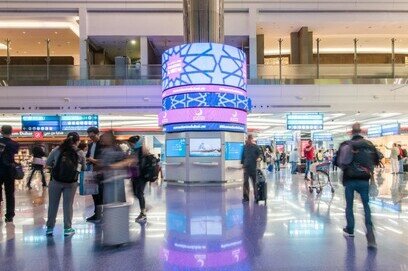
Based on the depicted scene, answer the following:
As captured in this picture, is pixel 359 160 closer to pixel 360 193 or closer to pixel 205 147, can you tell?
pixel 360 193

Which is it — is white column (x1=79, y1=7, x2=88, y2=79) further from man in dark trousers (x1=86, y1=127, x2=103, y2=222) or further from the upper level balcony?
man in dark trousers (x1=86, y1=127, x2=103, y2=222)

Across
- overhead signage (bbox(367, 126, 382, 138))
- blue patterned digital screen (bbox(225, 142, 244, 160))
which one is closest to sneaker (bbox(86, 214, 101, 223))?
blue patterned digital screen (bbox(225, 142, 244, 160))

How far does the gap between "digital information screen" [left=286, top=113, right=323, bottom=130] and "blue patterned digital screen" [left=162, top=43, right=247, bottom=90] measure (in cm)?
600

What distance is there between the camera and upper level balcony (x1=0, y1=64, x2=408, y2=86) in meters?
22.0

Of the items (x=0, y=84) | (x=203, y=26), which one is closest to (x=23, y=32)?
(x=0, y=84)

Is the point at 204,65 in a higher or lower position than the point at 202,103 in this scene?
higher

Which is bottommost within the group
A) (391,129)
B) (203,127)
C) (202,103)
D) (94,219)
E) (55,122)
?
(94,219)

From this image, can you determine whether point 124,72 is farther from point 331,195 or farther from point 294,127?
point 331,195

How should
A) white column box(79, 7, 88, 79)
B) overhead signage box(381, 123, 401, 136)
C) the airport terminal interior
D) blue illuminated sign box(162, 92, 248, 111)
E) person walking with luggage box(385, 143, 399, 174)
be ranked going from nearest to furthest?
1. the airport terminal interior
2. blue illuminated sign box(162, 92, 248, 111)
3. person walking with luggage box(385, 143, 399, 174)
4. white column box(79, 7, 88, 79)
5. overhead signage box(381, 123, 401, 136)

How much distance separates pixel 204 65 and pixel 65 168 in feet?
34.6

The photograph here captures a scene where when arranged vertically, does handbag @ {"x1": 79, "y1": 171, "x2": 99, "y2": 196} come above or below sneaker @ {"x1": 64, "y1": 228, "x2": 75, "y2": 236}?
above

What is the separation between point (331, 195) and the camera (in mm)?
12289

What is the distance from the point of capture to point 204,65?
16422mm

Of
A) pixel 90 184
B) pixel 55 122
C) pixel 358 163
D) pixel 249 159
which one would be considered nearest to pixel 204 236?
pixel 90 184
